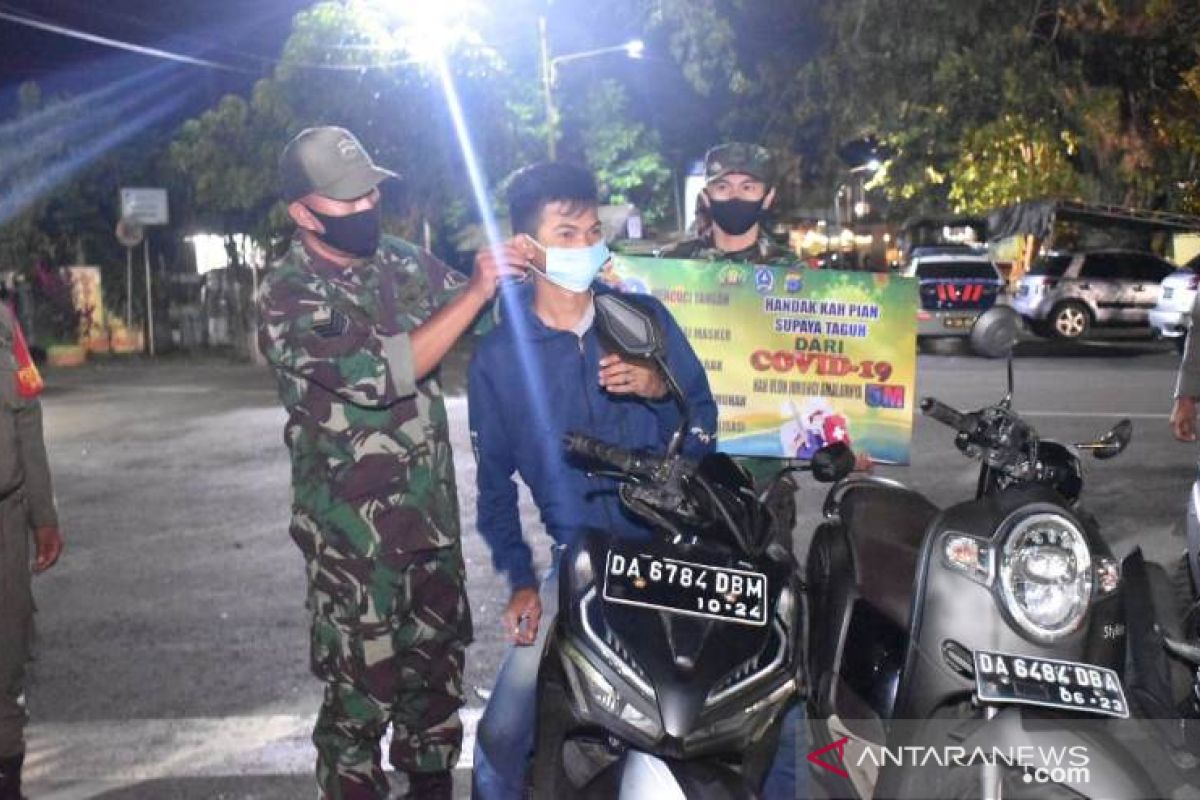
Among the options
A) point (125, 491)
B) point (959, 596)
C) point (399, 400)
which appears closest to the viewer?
point (959, 596)

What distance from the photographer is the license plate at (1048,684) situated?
264 centimetres

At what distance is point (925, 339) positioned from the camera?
2383cm

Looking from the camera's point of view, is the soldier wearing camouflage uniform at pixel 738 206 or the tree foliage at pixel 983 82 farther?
the tree foliage at pixel 983 82

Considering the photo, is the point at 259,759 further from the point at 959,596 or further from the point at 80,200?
the point at 80,200

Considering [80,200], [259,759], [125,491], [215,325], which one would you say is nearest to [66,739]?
[259,759]

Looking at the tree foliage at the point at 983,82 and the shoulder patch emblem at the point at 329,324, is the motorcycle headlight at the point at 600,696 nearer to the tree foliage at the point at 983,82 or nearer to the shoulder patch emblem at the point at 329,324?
the shoulder patch emblem at the point at 329,324

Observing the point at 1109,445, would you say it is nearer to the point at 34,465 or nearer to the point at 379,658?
the point at 379,658

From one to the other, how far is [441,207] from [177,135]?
547 centimetres

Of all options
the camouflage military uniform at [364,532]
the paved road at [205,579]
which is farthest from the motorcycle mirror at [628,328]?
the paved road at [205,579]

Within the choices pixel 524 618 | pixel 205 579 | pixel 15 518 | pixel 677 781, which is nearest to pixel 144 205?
pixel 205 579

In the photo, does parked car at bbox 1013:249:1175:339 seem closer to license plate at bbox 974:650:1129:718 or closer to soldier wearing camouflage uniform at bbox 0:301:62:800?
soldier wearing camouflage uniform at bbox 0:301:62:800

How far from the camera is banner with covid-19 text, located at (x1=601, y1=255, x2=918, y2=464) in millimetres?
4566

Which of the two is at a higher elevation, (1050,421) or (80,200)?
(80,200)

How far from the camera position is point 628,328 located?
281 cm
